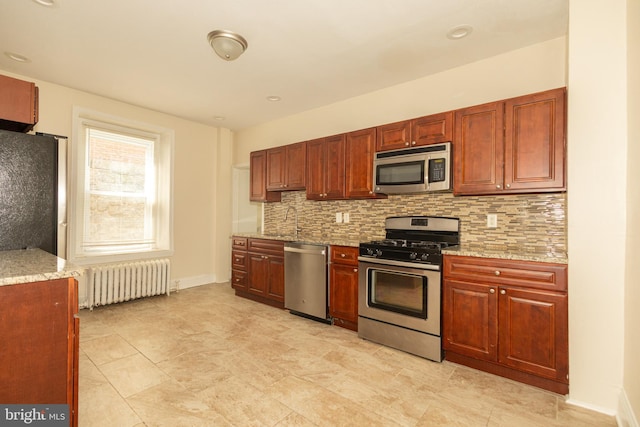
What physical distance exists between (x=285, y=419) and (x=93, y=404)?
4.09ft

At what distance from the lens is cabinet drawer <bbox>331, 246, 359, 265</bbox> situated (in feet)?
10.6

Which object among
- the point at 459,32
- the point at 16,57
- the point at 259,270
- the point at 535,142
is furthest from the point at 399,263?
the point at 16,57

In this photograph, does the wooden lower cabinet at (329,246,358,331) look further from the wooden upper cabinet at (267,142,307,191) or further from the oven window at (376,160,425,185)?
the wooden upper cabinet at (267,142,307,191)

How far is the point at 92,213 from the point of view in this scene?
4.14m

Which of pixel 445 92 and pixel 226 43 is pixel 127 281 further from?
pixel 445 92

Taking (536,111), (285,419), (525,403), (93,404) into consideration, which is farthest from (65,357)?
(536,111)

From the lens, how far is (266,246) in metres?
4.13

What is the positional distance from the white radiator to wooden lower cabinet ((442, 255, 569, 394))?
12.7 feet

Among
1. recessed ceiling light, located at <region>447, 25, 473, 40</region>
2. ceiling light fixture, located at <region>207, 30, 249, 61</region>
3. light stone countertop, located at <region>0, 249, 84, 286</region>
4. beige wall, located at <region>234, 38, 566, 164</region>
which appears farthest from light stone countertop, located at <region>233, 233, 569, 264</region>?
light stone countertop, located at <region>0, 249, 84, 286</region>

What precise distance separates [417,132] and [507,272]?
150 centimetres

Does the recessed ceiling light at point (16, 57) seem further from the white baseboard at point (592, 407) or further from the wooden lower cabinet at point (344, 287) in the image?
the white baseboard at point (592, 407)

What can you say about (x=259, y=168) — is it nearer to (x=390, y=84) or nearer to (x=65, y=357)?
(x=390, y=84)

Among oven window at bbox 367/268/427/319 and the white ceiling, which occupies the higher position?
the white ceiling

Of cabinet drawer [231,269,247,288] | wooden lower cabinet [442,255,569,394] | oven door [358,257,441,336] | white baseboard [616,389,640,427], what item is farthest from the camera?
cabinet drawer [231,269,247,288]
